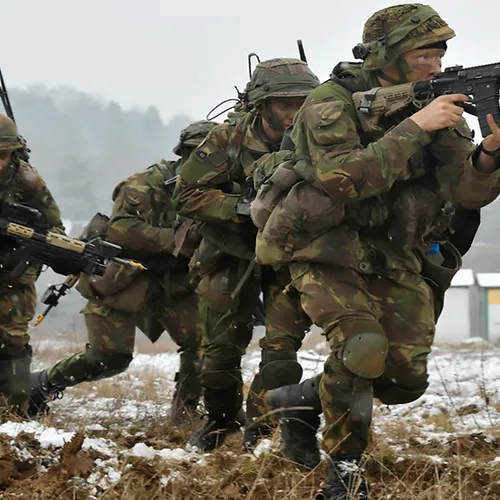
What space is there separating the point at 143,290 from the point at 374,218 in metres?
2.89

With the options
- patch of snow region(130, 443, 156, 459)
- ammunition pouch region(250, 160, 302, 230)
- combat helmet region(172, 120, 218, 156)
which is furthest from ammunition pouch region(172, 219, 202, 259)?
patch of snow region(130, 443, 156, 459)

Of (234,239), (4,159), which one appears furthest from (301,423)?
(4,159)

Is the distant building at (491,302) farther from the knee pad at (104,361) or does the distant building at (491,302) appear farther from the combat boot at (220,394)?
the combat boot at (220,394)

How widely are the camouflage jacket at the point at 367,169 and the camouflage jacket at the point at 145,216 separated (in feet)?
7.77

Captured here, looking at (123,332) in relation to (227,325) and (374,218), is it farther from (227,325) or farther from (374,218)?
(374,218)

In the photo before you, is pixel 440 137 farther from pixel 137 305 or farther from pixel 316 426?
pixel 137 305

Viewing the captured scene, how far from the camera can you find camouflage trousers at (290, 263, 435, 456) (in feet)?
11.3

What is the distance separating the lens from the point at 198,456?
3752 millimetres

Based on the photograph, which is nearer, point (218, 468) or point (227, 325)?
point (218, 468)

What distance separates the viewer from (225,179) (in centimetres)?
516

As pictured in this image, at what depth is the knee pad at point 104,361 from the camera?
642 centimetres

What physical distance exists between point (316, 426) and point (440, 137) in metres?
1.37

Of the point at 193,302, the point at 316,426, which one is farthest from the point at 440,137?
the point at 193,302

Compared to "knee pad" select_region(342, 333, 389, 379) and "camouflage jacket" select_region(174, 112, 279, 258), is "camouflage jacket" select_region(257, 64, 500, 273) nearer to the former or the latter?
"knee pad" select_region(342, 333, 389, 379)
